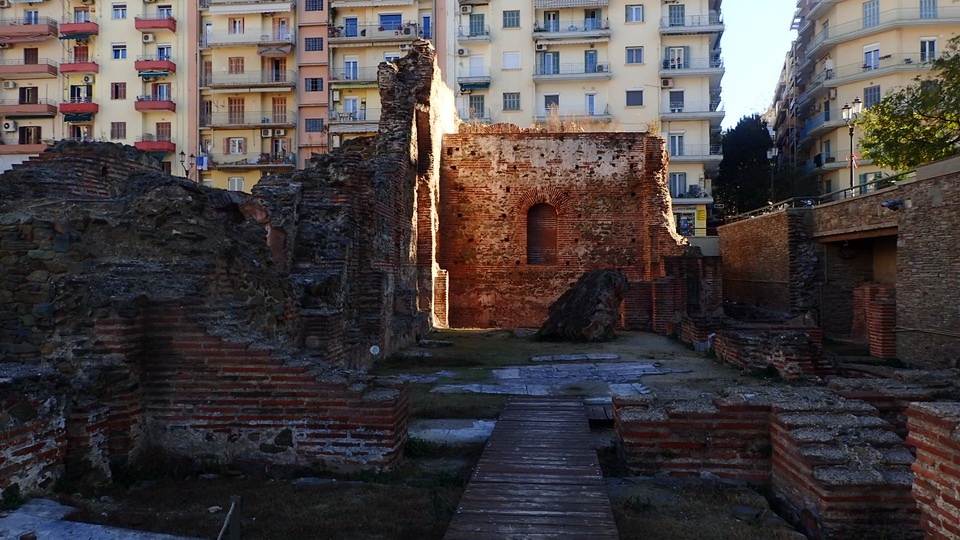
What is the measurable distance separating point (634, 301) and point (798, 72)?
1305 inches

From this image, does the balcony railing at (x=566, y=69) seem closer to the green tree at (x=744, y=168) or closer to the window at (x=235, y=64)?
the green tree at (x=744, y=168)

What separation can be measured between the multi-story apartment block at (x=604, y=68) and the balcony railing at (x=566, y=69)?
0.06 meters

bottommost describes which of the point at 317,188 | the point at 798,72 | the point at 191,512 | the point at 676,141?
the point at 191,512

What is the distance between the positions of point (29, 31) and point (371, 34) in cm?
2053

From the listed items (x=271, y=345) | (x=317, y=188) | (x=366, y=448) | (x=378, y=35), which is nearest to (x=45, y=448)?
(x=271, y=345)

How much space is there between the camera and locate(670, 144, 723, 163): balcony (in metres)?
36.6

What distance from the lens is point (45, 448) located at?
13.7 feet

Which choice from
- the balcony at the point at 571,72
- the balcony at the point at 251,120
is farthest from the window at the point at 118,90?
the balcony at the point at 571,72

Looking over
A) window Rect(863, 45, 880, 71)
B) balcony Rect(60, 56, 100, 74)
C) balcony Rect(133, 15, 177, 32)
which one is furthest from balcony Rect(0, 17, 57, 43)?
window Rect(863, 45, 880, 71)

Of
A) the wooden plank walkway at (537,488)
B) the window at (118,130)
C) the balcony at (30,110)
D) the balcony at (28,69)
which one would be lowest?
the wooden plank walkway at (537,488)

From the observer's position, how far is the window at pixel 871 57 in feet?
112

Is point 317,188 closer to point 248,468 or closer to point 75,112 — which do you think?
point 248,468

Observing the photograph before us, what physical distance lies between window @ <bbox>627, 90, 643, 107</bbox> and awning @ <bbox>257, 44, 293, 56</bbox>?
20.0 m

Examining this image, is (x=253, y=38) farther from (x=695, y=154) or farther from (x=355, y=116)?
(x=695, y=154)
